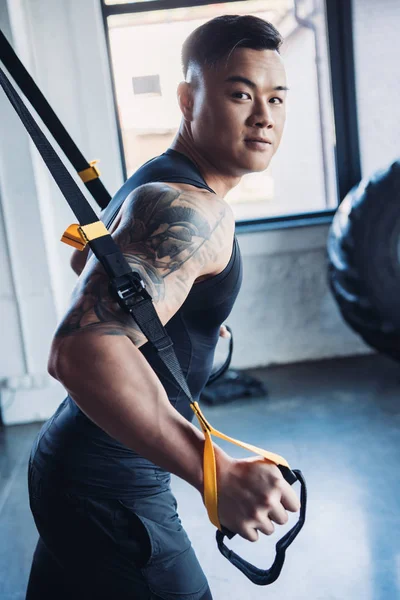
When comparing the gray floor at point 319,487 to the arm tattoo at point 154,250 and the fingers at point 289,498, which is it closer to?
the fingers at point 289,498

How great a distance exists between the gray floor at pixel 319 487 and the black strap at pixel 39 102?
130 cm

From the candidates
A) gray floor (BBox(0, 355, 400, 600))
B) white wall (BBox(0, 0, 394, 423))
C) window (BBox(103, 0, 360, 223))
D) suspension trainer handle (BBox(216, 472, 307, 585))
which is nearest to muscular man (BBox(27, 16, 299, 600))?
suspension trainer handle (BBox(216, 472, 307, 585))

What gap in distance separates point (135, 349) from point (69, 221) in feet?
8.88

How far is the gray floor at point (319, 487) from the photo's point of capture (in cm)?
192

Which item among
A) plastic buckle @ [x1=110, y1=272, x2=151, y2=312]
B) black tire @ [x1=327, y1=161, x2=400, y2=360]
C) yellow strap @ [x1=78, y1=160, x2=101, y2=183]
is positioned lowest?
black tire @ [x1=327, y1=161, x2=400, y2=360]

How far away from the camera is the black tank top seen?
1069 millimetres

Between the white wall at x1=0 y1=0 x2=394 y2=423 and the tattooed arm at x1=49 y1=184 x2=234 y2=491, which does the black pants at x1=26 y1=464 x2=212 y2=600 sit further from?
the white wall at x1=0 y1=0 x2=394 y2=423

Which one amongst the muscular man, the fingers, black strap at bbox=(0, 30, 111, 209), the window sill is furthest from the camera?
the window sill

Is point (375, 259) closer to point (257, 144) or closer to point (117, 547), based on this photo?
point (257, 144)

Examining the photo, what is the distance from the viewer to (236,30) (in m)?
1.19

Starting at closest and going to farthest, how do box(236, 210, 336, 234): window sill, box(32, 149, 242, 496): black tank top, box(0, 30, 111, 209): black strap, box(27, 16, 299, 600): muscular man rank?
box(27, 16, 299, 600): muscular man < box(32, 149, 242, 496): black tank top < box(0, 30, 111, 209): black strap < box(236, 210, 336, 234): window sill

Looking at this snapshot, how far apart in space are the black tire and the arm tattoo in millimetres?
2370

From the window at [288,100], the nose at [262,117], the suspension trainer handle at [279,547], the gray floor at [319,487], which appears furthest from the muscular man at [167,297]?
the window at [288,100]

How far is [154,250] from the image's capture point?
35.8 inches
